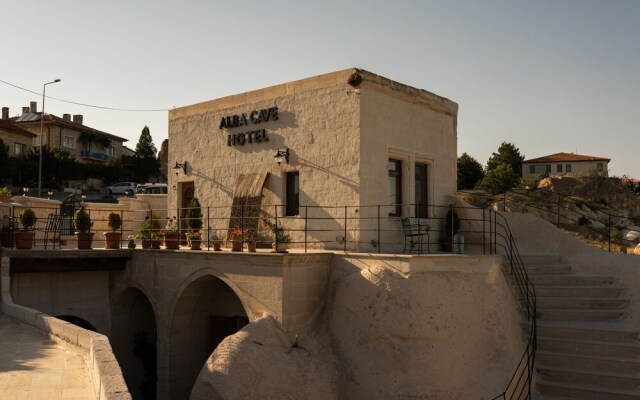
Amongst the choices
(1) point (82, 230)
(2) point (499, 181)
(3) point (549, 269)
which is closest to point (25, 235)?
(1) point (82, 230)

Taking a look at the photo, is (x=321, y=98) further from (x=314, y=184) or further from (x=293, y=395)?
(x=293, y=395)

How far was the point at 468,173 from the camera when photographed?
176ft

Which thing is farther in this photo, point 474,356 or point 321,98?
point 321,98

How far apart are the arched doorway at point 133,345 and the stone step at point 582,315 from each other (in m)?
11.1

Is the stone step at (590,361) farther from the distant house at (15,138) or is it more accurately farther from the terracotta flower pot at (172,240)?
the distant house at (15,138)

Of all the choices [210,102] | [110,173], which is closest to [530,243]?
[210,102]

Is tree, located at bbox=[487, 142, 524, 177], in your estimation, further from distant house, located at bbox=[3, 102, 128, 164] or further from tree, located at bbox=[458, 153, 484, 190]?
distant house, located at bbox=[3, 102, 128, 164]

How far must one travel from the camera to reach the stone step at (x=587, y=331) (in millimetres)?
10977

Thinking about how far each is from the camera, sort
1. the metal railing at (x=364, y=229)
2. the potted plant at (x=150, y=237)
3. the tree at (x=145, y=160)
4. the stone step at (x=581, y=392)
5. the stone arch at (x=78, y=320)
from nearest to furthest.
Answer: the stone step at (x=581, y=392) < the metal railing at (x=364, y=229) < the potted plant at (x=150, y=237) < the stone arch at (x=78, y=320) < the tree at (x=145, y=160)

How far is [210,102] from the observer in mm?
17703

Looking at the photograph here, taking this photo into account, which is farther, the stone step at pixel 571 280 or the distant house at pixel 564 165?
the distant house at pixel 564 165

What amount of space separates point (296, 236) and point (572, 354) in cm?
743

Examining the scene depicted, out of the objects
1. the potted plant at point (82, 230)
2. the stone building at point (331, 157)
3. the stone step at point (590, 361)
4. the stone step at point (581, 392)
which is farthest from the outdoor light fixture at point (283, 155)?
the stone step at point (581, 392)

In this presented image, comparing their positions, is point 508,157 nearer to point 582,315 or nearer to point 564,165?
point 564,165
